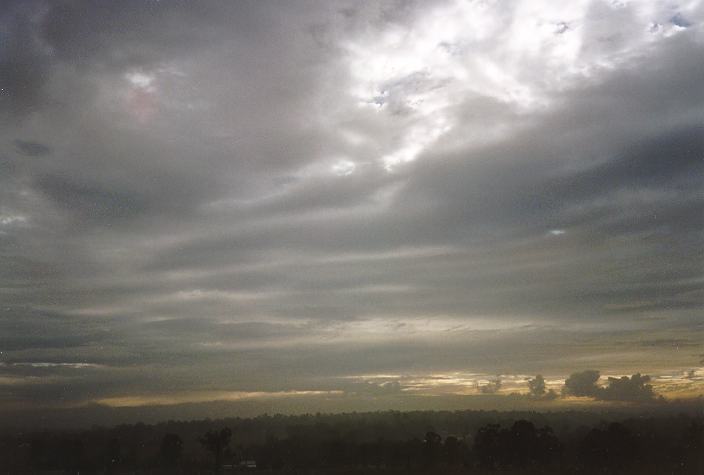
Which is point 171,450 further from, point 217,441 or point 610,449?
point 610,449

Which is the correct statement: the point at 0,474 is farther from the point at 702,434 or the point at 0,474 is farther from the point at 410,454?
the point at 702,434

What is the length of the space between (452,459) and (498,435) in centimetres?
1699

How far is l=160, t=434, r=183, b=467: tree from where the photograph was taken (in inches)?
6875

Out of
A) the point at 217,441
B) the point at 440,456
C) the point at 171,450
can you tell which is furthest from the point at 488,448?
the point at 171,450

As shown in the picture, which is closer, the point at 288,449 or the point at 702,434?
the point at 702,434

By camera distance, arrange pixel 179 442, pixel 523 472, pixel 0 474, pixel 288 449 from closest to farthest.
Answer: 1. pixel 523 472
2. pixel 0 474
3. pixel 179 442
4. pixel 288 449

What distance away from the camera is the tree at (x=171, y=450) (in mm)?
Answer: 174625

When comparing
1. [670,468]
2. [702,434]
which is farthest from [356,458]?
[702,434]

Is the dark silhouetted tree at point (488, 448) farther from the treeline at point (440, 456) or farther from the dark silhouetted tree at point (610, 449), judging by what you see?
the dark silhouetted tree at point (610, 449)

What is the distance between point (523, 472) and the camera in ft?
430

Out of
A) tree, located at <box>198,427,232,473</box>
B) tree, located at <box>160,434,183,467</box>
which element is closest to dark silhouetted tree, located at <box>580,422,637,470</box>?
tree, located at <box>198,427,232,473</box>

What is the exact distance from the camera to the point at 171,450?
175875mm

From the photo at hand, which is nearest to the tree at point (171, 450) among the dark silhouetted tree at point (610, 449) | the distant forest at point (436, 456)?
the distant forest at point (436, 456)

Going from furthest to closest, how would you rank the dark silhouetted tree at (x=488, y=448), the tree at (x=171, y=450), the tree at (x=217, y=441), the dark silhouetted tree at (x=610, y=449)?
the tree at (x=171, y=450), the tree at (x=217, y=441), the dark silhouetted tree at (x=488, y=448), the dark silhouetted tree at (x=610, y=449)
